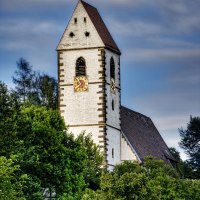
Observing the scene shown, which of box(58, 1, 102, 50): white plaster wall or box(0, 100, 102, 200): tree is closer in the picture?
box(0, 100, 102, 200): tree

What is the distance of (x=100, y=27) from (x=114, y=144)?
975 centimetres

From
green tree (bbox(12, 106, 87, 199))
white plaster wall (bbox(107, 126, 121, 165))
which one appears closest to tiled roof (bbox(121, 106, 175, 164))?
white plaster wall (bbox(107, 126, 121, 165))

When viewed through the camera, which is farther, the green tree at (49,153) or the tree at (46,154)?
the green tree at (49,153)

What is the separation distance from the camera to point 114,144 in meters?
103

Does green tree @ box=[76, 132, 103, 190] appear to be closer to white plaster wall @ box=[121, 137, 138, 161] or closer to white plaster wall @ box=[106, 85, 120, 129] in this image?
white plaster wall @ box=[106, 85, 120, 129]

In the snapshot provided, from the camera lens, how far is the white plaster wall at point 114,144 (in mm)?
101875

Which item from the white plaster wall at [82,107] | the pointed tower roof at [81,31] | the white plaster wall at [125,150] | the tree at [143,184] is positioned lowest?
the tree at [143,184]

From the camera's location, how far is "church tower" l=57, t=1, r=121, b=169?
101m

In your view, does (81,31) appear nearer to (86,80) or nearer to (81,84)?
(86,80)

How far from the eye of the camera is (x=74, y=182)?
286 feet

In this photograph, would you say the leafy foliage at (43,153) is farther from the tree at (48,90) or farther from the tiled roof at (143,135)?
the tree at (48,90)

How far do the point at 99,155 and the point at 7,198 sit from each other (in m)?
38.5

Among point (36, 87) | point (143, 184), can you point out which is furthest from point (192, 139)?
point (143, 184)

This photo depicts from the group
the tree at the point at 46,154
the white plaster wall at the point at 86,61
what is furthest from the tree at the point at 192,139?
the tree at the point at 46,154
